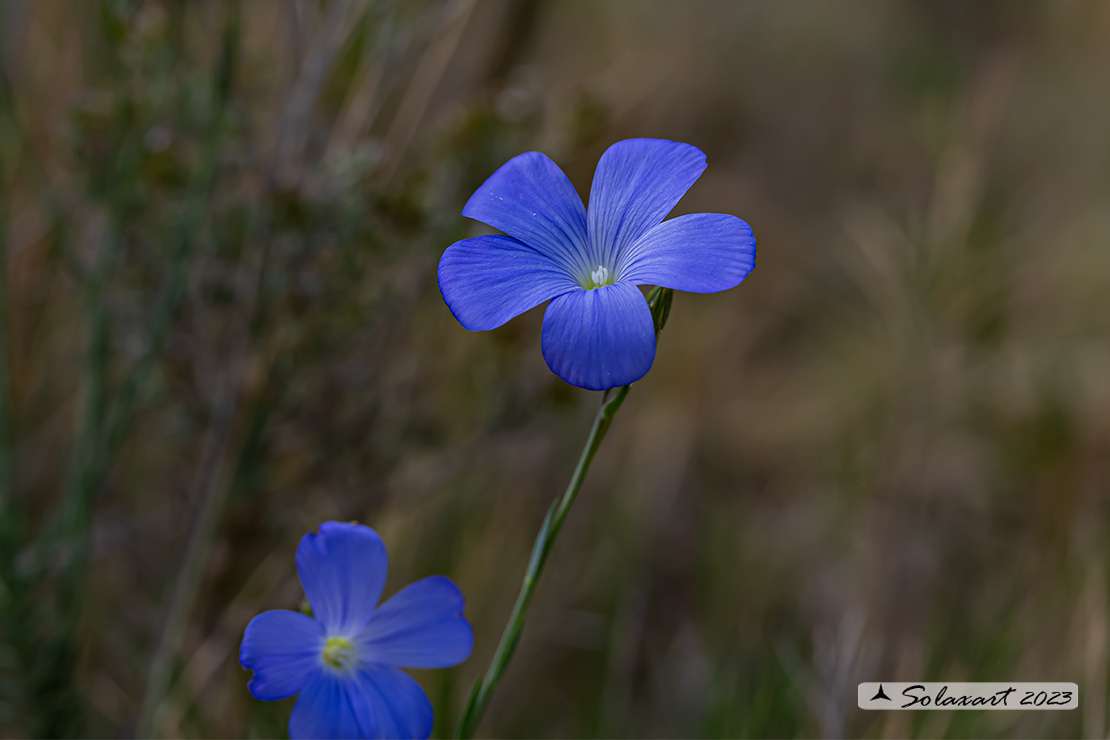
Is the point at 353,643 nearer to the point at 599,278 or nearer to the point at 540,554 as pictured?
the point at 540,554

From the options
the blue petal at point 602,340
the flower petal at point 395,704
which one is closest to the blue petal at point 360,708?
the flower petal at point 395,704

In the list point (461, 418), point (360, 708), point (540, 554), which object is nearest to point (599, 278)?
point (540, 554)

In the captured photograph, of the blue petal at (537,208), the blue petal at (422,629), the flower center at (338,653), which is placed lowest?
the flower center at (338,653)

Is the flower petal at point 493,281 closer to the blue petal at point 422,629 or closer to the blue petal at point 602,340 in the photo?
the blue petal at point 602,340

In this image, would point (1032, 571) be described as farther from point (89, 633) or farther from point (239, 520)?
point (89, 633)

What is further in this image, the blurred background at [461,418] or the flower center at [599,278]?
the blurred background at [461,418]

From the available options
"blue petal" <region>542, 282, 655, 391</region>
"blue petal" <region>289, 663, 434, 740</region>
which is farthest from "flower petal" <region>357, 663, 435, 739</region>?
"blue petal" <region>542, 282, 655, 391</region>
